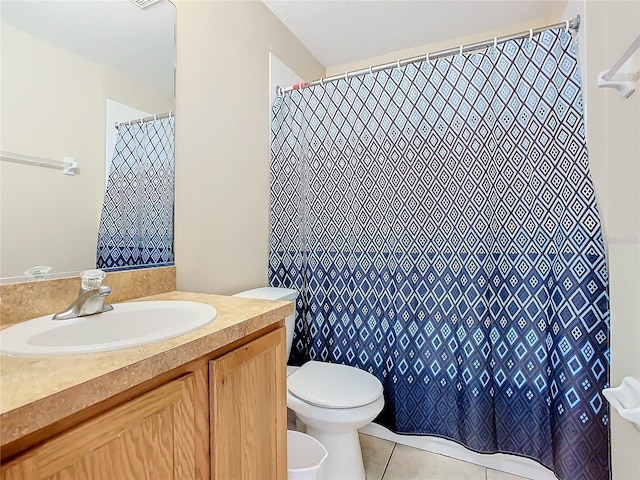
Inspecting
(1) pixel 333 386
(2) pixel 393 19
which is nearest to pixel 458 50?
(2) pixel 393 19

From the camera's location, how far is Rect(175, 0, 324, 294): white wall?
1382 mm

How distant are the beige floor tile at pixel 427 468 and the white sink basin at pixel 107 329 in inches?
50.7

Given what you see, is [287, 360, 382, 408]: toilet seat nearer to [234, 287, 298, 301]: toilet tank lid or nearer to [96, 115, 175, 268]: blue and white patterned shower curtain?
[234, 287, 298, 301]: toilet tank lid

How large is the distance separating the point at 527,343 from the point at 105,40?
200 cm

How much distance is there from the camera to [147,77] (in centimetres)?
127

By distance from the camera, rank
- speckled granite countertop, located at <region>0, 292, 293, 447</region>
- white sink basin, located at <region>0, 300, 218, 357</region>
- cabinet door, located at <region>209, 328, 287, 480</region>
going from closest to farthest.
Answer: speckled granite countertop, located at <region>0, 292, 293, 447</region> < white sink basin, located at <region>0, 300, 218, 357</region> < cabinet door, located at <region>209, 328, 287, 480</region>

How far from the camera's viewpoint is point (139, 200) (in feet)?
4.09

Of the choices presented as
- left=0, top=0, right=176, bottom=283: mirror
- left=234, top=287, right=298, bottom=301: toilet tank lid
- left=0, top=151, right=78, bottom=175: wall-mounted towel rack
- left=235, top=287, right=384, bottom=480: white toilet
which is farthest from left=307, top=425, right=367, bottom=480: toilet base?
left=0, top=151, right=78, bottom=175: wall-mounted towel rack

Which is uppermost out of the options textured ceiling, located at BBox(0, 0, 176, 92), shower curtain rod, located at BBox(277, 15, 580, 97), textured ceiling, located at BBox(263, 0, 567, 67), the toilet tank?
textured ceiling, located at BBox(263, 0, 567, 67)

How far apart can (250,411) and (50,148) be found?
3.08 feet

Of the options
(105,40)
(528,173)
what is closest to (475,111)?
(528,173)

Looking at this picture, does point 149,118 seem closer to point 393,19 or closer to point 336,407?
point 336,407

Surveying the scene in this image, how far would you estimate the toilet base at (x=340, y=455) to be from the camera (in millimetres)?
1444

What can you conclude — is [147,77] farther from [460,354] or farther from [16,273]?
[460,354]
